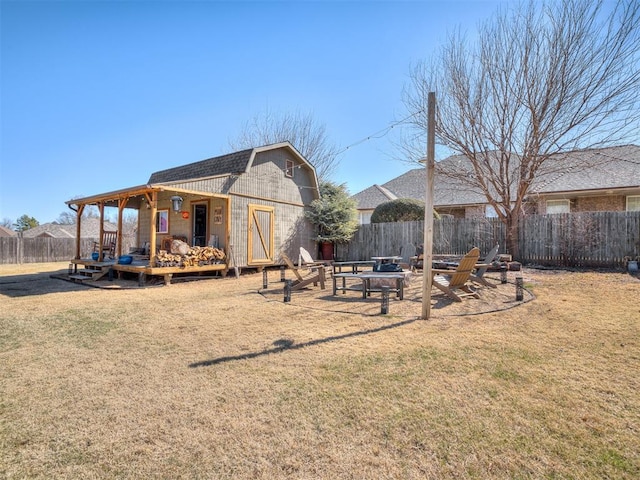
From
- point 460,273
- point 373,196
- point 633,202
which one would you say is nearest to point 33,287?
point 460,273

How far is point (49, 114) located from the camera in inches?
590

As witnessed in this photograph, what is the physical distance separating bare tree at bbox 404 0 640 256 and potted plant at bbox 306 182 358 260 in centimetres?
490

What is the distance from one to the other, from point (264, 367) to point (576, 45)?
11664mm

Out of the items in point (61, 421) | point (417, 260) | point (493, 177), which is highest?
point (493, 177)

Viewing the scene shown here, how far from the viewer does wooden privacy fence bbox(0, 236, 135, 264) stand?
59.2ft

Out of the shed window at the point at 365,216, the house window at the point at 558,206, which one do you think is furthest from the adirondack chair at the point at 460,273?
the shed window at the point at 365,216

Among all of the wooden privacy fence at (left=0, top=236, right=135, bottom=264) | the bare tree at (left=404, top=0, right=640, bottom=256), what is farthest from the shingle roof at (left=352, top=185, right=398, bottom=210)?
the wooden privacy fence at (left=0, top=236, right=135, bottom=264)

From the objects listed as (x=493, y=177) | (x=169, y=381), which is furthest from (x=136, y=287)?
(x=493, y=177)

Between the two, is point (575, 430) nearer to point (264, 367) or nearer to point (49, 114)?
point (264, 367)

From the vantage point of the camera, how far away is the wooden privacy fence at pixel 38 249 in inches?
710

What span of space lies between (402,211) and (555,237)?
6.14 meters

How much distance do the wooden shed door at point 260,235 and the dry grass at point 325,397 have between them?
698cm

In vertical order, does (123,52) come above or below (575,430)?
above

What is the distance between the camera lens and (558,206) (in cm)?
1619
